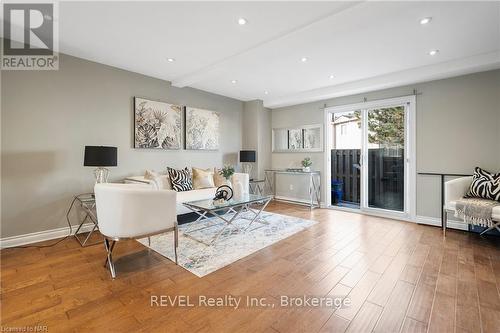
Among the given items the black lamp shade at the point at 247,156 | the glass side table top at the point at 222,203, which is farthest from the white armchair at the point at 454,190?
the black lamp shade at the point at 247,156

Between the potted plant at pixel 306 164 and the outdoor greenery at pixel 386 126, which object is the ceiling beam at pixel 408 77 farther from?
the potted plant at pixel 306 164

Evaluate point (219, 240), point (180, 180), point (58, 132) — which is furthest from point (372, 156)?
point (58, 132)

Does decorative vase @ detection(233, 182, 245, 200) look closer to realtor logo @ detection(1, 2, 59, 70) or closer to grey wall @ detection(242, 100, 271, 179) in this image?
grey wall @ detection(242, 100, 271, 179)

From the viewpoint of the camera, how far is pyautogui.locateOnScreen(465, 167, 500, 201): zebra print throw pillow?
309 cm

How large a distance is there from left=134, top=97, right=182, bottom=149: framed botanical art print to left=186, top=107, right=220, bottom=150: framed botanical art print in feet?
0.70

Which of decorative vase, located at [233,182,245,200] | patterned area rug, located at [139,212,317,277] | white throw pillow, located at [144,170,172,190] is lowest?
patterned area rug, located at [139,212,317,277]

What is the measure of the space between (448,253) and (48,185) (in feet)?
17.1

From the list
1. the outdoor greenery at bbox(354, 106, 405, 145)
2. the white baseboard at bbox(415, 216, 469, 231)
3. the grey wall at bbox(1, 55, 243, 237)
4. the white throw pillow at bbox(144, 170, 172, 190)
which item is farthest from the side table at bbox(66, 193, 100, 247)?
the white baseboard at bbox(415, 216, 469, 231)

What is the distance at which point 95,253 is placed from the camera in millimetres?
2719

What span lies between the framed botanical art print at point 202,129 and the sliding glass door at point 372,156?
2583 millimetres

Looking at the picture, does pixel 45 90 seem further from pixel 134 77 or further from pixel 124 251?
pixel 124 251

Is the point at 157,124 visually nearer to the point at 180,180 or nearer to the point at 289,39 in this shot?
the point at 180,180

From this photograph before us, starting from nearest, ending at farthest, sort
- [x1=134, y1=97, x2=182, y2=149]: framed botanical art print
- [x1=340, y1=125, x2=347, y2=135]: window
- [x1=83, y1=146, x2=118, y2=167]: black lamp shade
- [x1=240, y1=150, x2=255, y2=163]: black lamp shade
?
[x1=83, y1=146, x2=118, y2=167]: black lamp shade < [x1=134, y1=97, x2=182, y2=149]: framed botanical art print < [x1=340, y1=125, x2=347, y2=135]: window < [x1=240, y1=150, x2=255, y2=163]: black lamp shade

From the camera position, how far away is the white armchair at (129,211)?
212 centimetres
